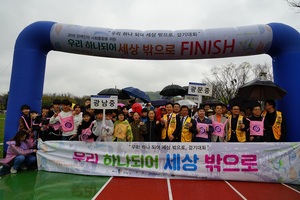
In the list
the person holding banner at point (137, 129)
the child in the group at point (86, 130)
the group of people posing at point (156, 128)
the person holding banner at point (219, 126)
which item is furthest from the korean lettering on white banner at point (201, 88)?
the child in the group at point (86, 130)

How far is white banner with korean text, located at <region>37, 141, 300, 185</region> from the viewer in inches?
241

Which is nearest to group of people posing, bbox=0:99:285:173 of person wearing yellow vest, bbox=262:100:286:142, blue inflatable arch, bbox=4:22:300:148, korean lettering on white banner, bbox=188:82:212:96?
person wearing yellow vest, bbox=262:100:286:142

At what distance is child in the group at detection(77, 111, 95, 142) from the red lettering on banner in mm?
3696

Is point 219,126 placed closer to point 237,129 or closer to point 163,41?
point 237,129

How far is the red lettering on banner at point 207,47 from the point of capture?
26.5 ft

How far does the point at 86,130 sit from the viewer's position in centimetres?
685

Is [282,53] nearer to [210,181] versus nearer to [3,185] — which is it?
[210,181]

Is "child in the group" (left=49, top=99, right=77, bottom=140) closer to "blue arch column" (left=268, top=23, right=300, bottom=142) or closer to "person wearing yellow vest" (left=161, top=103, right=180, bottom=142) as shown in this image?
"person wearing yellow vest" (left=161, top=103, right=180, bottom=142)

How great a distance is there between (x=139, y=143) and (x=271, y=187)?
3178 millimetres

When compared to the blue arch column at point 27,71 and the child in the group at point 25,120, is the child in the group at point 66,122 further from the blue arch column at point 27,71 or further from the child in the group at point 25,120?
the blue arch column at point 27,71

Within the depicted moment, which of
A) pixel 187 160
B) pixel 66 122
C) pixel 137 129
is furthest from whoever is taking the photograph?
pixel 66 122

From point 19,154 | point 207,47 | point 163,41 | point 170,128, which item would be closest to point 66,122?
→ point 19,154

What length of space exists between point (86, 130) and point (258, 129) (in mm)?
4431

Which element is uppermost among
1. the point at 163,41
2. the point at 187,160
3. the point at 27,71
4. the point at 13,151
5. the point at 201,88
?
the point at 163,41
